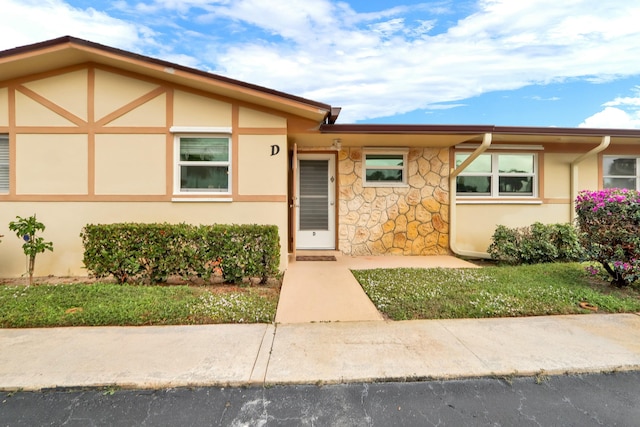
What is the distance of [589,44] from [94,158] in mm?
11919

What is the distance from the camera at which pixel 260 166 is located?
20.3ft

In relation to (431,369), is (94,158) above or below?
above

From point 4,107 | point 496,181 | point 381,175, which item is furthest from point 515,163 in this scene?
point 4,107

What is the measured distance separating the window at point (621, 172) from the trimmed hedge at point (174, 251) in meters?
9.12

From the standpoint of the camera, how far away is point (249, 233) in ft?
16.9

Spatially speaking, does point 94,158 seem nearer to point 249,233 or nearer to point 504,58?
point 249,233

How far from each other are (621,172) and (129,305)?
37.9 ft

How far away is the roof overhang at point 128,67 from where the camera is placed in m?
5.40

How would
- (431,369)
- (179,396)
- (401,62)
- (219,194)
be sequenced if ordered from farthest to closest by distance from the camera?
1. (401,62)
2. (219,194)
3. (431,369)
4. (179,396)

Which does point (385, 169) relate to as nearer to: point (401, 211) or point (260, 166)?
point (401, 211)

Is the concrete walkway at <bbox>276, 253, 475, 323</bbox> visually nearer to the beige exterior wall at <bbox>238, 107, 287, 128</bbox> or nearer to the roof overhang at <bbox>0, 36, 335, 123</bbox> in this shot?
the beige exterior wall at <bbox>238, 107, 287, 128</bbox>

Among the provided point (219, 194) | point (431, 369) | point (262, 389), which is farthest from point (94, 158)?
point (431, 369)

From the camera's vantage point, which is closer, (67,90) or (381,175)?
(67,90)

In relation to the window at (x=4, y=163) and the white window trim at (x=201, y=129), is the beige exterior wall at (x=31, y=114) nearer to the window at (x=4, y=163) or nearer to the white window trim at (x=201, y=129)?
the window at (x=4, y=163)
